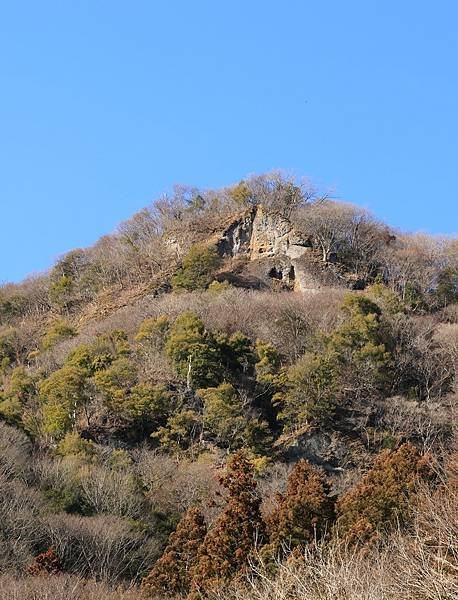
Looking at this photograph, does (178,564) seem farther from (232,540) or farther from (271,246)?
(271,246)

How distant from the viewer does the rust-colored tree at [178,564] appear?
19.9 meters

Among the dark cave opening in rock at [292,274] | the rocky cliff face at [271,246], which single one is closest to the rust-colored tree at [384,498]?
the rocky cliff face at [271,246]

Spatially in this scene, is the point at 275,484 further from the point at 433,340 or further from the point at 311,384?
the point at 433,340

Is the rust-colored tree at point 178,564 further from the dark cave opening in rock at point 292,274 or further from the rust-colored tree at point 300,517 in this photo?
the dark cave opening in rock at point 292,274

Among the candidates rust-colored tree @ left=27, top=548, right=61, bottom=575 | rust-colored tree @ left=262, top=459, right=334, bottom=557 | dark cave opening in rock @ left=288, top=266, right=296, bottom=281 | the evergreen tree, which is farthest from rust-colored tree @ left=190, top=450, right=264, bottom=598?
dark cave opening in rock @ left=288, top=266, right=296, bottom=281

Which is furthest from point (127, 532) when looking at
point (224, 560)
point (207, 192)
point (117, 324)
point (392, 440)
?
point (207, 192)

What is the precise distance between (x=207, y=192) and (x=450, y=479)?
36.3 meters

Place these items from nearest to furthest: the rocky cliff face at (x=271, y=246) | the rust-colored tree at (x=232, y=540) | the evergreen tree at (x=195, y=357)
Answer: the rust-colored tree at (x=232, y=540), the evergreen tree at (x=195, y=357), the rocky cliff face at (x=271, y=246)

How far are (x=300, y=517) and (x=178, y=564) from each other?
2850mm

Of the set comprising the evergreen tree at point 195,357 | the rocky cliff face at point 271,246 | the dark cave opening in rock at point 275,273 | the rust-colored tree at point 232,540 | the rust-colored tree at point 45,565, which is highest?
the rocky cliff face at point 271,246

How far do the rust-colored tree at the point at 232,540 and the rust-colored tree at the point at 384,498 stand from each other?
5.90 feet

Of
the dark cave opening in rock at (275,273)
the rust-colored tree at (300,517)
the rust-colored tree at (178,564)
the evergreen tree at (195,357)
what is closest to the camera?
the rust-colored tree at (300,517)

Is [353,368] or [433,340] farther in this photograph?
[433,340]

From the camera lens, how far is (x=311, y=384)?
1230 inches
